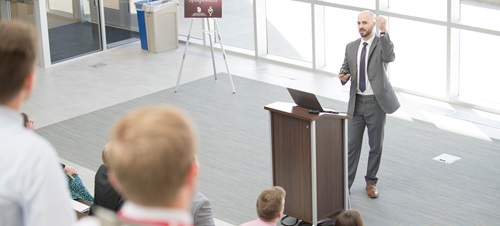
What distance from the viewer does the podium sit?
6.45m

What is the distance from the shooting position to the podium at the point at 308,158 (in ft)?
21.2

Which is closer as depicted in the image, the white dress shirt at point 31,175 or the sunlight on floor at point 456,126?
the white dress shirt at point 31,175

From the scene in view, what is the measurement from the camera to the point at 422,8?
10.1 metres

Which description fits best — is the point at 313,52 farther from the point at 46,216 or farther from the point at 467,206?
the point at 46,216

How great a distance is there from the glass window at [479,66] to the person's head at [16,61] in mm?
8185

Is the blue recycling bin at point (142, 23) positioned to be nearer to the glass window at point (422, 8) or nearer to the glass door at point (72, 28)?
the glass door at point (72, 28)

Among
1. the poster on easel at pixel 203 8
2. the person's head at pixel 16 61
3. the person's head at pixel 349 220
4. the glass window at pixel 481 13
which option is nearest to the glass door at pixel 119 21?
the poster on easel at pixel 203 8

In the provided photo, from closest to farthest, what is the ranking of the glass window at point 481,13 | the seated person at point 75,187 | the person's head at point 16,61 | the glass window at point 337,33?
the person's head at point 16,61 → the seated person at point 75,187 → the glass window at point 481,13 → the glass window at point 337,33

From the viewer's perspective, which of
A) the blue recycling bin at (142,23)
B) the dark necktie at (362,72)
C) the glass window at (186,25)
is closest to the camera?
the dark necktie at (362,72)

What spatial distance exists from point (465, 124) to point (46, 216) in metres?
7.67

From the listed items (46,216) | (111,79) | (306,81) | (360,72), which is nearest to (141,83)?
(111,79)

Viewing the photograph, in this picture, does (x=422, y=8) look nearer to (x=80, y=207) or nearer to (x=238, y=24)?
(x=238, y=24)

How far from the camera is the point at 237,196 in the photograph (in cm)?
747

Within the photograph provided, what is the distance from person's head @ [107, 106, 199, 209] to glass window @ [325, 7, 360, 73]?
30.9 ft
